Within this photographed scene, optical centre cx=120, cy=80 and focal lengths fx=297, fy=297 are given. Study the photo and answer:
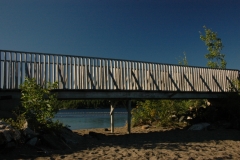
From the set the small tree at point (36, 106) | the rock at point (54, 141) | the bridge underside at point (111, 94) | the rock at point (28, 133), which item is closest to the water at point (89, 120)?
the bridge underside at point (111, 94)

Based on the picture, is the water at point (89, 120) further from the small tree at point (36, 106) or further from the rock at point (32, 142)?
the rock at point (32, 142)

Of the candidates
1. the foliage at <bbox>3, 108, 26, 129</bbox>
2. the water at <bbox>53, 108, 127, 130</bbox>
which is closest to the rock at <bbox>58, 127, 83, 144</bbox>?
the water at <bbox>53, 108, 127, 130</bbox>

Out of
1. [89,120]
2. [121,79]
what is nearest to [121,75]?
[121,79]

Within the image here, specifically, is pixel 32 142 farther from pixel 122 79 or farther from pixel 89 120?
pixel 89 120

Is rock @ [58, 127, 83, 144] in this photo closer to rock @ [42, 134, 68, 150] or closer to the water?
rock @ [42, 134, 68, 150]

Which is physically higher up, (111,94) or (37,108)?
(111,94)

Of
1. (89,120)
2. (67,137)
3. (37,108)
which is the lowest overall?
(89,120)

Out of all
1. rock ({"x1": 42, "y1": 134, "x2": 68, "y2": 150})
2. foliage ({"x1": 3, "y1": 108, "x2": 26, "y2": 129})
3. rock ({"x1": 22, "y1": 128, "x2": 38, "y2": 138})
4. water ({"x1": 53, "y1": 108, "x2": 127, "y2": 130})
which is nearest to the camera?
rock ({"x1": 22, "y1": 128, "x2": 38, "y2": 138})

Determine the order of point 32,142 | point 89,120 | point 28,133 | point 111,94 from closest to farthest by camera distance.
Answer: point 32,142 < point 28,133 < point 111,94 < point 89,120

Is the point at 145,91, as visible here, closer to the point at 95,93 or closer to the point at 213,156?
the point at 95,93

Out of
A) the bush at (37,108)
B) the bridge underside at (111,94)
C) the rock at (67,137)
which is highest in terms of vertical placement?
the bridge underside at (111,94)

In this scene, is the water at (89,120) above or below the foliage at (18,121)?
below

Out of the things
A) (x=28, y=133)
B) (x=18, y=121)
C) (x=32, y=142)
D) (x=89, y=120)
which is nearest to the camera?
(x=32, y=142)

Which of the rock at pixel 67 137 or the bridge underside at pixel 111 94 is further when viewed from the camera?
Result: the bridge underside at pixel 111 94
